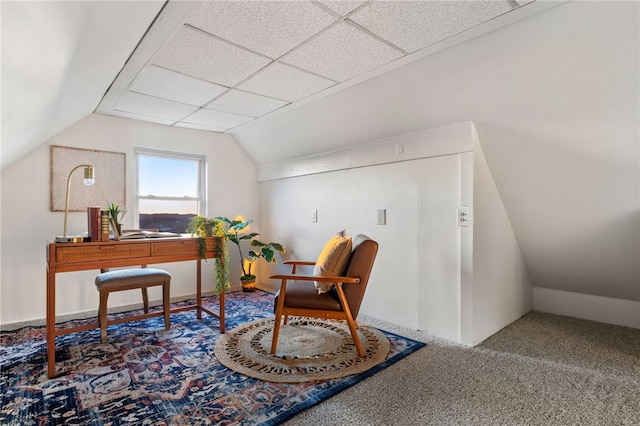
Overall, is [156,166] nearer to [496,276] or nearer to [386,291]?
[386,291]

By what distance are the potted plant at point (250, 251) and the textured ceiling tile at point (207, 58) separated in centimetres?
207

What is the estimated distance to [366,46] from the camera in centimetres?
219

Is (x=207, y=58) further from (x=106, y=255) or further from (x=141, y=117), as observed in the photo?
(x=141, y=117)

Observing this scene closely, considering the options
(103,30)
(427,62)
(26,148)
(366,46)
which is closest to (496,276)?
(427,62)

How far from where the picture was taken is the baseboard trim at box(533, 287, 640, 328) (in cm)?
317

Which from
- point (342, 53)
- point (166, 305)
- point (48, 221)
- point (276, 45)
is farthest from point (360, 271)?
point (48, 221)

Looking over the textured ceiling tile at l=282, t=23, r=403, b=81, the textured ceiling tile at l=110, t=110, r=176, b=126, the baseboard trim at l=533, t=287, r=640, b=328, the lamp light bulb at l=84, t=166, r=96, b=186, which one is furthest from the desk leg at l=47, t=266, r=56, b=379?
the baseboard trim at l=533, t=287, r=640, b=328

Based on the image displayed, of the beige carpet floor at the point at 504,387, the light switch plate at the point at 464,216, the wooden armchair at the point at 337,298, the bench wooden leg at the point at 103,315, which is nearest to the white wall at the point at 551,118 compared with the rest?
the light switch plate at the point at 464,216

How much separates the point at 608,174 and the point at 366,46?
6.40 feet

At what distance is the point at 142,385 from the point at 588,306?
4.10 meters

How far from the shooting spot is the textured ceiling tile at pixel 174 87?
268 cm

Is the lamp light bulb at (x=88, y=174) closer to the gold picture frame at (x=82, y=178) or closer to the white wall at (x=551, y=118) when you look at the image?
the gold picture frame at (x=82, y=178)

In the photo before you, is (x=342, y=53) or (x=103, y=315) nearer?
(x=342, y=53)

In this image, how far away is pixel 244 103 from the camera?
3371 mm
